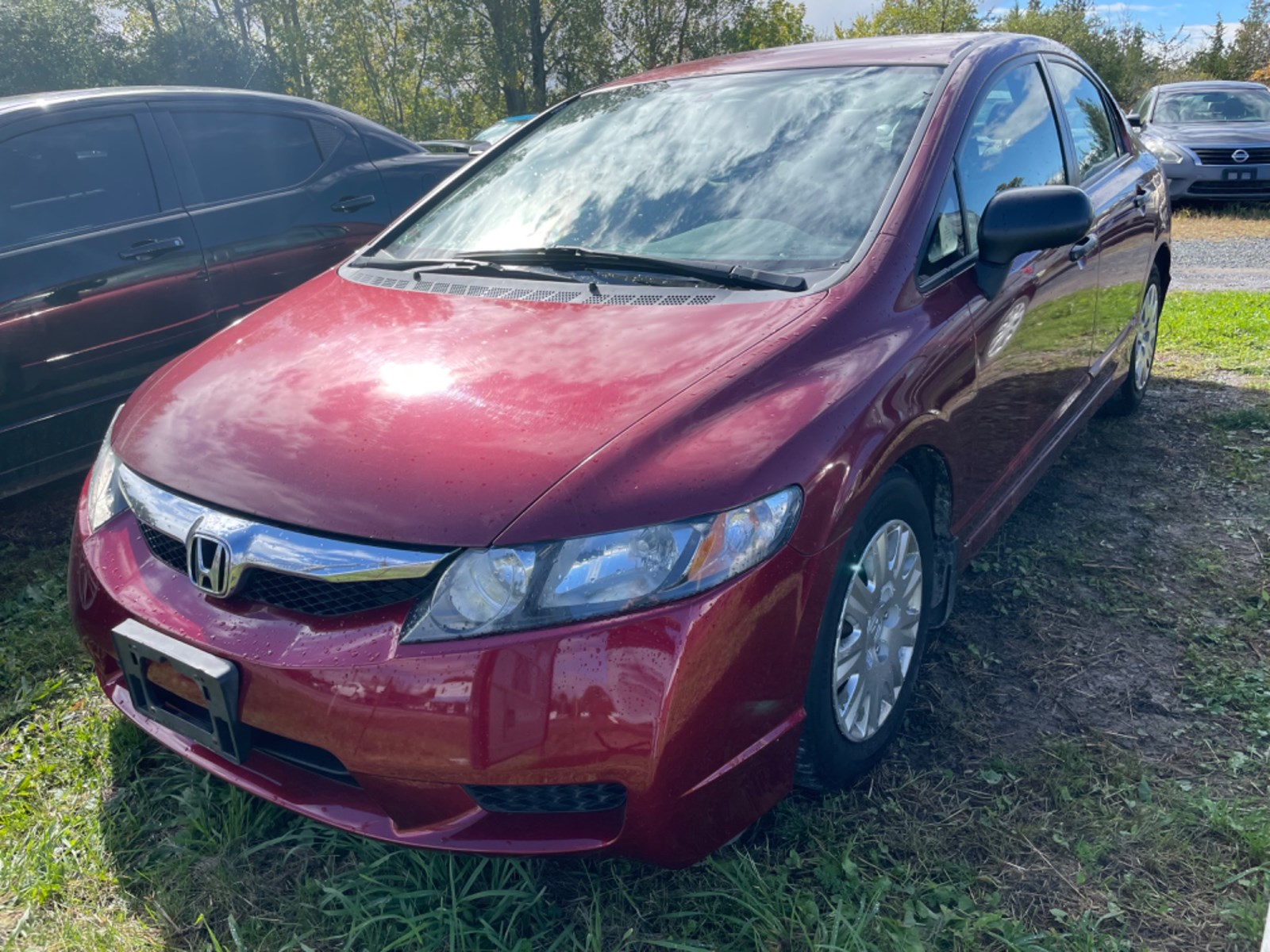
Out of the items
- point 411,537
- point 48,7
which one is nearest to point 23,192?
point 411,537

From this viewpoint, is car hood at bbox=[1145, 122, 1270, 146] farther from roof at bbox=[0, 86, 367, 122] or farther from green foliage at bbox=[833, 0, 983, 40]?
green foliage at bbox=[833, 0, 983, 40]

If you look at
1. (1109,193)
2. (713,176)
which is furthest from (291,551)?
(1109,193)

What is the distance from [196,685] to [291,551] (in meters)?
0.32

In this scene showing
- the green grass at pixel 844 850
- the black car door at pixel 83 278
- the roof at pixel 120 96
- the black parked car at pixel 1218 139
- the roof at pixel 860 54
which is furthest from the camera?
the black parked car at pixel 1218 139

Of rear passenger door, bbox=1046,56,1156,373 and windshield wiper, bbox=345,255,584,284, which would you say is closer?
windshield wiper, bbox=345,255,584,284

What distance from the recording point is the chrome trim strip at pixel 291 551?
1.70 m

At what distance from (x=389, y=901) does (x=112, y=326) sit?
2.83 meters

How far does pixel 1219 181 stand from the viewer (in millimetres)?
12156

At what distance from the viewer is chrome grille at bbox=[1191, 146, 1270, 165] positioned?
38.7 feet

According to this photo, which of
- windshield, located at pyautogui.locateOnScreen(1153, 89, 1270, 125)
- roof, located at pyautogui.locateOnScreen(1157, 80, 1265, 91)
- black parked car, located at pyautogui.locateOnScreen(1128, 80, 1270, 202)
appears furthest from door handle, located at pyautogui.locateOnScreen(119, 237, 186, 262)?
roof, located at pyautogui.locateOnScreen(1157, 80, 1265, 91)

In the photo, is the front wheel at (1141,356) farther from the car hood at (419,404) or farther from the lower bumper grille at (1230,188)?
the lower bumper grille at (1230,188)

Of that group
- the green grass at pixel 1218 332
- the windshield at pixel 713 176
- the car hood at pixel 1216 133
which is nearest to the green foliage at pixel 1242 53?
the car hood at pixel 1216 133

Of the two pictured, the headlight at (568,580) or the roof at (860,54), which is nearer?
the headlight at (568,580)

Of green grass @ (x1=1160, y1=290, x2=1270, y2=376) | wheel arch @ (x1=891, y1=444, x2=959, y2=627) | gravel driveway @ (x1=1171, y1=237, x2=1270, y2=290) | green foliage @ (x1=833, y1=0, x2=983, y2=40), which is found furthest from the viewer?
green foliage @ (x1=833, y1=0, x2=983, y2=40)
